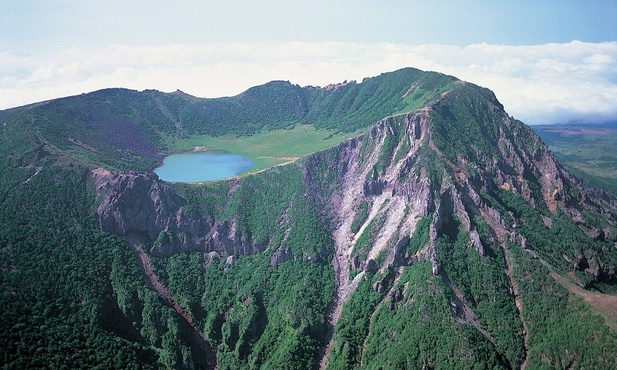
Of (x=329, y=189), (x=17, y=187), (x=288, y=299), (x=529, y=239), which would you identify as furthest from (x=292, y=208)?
(x=17, y=187)

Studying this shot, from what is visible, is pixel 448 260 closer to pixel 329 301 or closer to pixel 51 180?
pixel 329 301

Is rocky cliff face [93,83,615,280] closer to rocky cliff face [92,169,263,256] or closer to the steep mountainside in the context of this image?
rocky cliff face [92,169,263,256]

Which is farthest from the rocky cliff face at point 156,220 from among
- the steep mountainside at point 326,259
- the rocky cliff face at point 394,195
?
the steep mountainside at point 326,259

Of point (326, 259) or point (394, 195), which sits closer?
point (326, 259)

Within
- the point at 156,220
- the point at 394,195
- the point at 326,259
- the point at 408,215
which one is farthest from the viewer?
the point at 156,220

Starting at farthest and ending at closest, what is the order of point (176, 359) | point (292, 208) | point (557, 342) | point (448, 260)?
point (292, 208) → point (448, 260) → point (176, 359) → point (557, 342)

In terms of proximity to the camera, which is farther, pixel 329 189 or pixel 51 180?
pixel 329 189

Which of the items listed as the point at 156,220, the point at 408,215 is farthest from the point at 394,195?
the point at 156,220

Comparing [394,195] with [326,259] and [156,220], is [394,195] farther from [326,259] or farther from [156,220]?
[156,220]
